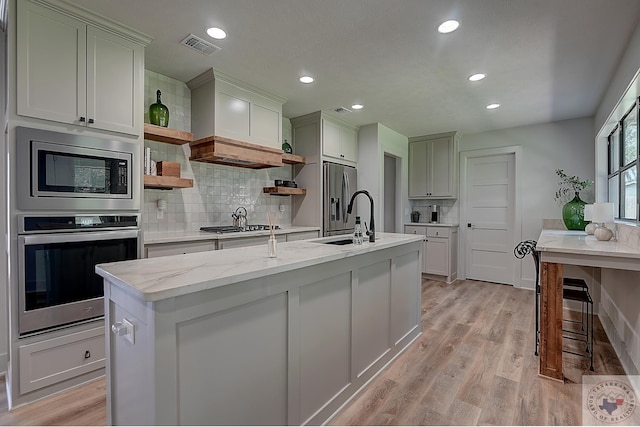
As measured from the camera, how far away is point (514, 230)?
4926 millimetres

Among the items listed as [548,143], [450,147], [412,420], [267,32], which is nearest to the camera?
[412,420]

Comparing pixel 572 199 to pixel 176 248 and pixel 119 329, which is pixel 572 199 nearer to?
pixel 176 248

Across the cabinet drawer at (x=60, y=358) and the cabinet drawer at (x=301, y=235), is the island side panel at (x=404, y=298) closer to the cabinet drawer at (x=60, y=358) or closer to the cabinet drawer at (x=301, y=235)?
the cabinet drawer at (x=301, y=235)

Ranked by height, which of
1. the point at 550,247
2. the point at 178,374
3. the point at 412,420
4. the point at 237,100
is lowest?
the point at 412,420

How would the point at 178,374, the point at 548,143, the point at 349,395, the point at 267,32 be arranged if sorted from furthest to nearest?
the point at 548,143
the point at 267,32
the point at 349,395
the point at 178,374

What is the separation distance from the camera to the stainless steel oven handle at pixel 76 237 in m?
1.93

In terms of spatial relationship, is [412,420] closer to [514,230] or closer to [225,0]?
[225,0]

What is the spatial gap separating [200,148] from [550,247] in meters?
3.28

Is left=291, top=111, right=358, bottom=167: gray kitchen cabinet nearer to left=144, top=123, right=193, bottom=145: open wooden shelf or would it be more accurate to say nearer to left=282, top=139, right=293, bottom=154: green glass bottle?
left=282, top=139, right=293, bottom=154: green glass bottle

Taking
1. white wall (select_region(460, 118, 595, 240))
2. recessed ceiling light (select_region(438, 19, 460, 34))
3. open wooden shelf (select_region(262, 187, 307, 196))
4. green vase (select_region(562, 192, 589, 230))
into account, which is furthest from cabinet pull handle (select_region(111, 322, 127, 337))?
white wall (select_region(460, 118, 595, 240))

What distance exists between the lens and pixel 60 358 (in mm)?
2057

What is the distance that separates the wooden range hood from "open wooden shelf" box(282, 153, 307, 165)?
0.32 meters

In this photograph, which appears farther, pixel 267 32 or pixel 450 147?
pixel 450 147

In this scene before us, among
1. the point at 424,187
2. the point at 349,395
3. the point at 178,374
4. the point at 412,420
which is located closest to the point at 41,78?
the point at 178,374
